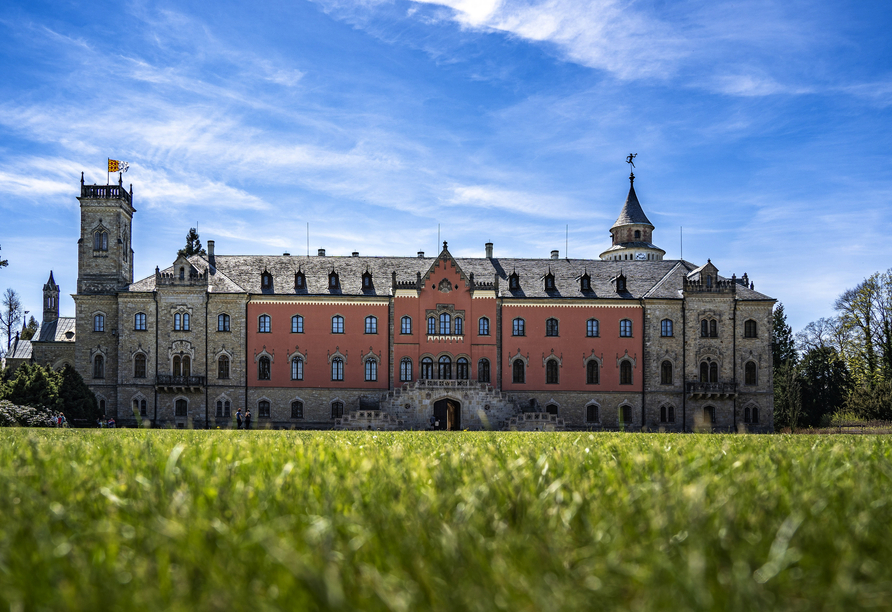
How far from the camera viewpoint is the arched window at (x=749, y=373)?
4784cm

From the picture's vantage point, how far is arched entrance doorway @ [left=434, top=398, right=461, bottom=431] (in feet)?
148

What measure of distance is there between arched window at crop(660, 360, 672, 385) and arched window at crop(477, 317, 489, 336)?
1327 cm

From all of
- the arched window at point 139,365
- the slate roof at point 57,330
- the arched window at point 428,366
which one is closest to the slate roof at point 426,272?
the arched window at point 139,365

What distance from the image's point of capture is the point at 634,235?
78.6 m

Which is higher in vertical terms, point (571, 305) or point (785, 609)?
point (571, 305)

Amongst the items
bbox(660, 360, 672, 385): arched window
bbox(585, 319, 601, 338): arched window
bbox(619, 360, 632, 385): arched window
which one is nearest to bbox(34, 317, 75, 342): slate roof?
bbox(585, 319, 601, 338): arched window

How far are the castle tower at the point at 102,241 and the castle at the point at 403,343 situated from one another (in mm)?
138

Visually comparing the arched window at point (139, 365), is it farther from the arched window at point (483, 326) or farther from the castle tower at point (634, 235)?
the castle tower at point (634, 235)

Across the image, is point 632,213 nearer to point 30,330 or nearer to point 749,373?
point 749,373

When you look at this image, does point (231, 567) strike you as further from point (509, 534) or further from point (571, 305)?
point (571, 305)

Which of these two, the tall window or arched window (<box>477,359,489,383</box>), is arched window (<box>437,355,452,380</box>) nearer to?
arched window (<box>477,359,489,383</box>)

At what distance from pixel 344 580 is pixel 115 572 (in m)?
0.73

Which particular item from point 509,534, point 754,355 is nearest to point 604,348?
point 754,355

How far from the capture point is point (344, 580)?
→ 6.43 feet
